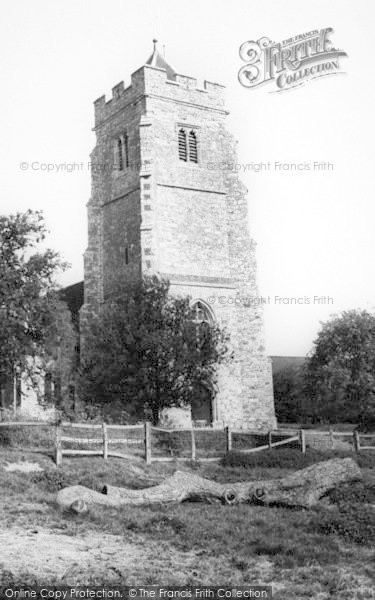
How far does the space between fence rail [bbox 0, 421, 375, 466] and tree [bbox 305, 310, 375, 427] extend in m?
10.5

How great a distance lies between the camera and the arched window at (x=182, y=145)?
113 feet

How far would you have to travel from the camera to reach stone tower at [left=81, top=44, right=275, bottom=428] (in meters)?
32.5

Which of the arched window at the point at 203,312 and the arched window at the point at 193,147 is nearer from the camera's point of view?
the arched window at the point at 203,312

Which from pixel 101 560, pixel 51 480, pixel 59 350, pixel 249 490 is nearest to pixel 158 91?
pixel 59 350

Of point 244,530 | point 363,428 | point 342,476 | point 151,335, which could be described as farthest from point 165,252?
point 244,530

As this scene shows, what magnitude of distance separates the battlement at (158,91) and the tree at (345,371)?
15946 millimetres

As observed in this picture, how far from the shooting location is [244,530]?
33.4 feet

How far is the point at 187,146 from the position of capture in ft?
113

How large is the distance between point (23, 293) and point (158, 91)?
16124 mm

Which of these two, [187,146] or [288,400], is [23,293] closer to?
[187,146]

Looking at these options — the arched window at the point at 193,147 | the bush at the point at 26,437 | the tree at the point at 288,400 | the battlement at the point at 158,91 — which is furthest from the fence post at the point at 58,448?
the tree at the point at 288,400

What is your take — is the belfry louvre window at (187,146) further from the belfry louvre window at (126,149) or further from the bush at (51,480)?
the bush at (51,480)

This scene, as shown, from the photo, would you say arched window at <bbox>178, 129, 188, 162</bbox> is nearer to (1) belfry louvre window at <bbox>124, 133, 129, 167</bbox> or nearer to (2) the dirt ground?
(1) belfry louvre window at <bbox>124, 133, 129, 167</bbox>

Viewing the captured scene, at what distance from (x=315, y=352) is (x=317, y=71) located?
27231 mm
